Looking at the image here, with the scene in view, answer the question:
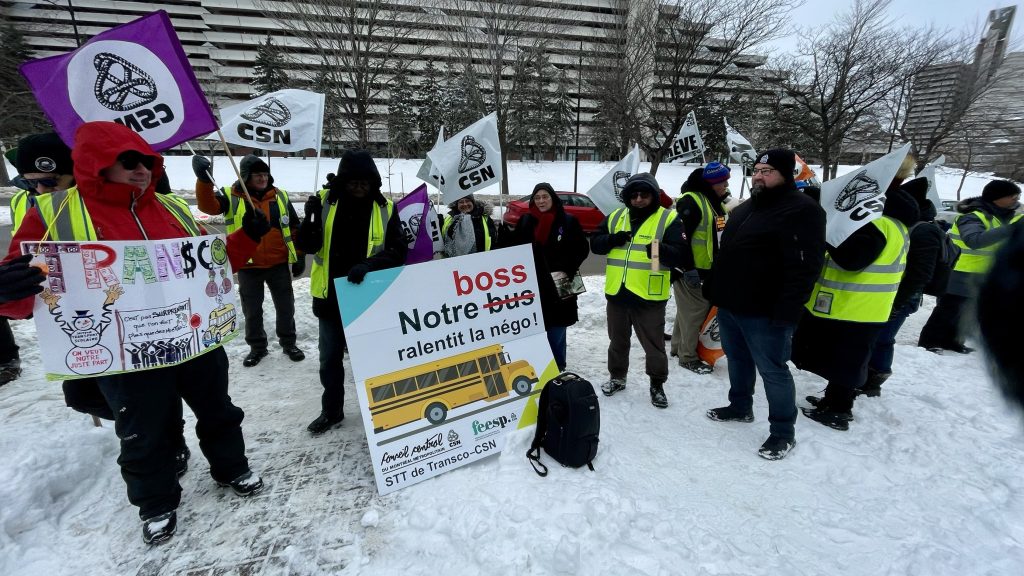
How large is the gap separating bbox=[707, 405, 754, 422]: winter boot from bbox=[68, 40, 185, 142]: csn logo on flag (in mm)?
4534

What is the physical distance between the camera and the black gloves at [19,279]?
1831 mm

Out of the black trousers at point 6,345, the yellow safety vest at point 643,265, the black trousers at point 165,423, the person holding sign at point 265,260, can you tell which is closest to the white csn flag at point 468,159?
the yellow safety vest at point 643,265

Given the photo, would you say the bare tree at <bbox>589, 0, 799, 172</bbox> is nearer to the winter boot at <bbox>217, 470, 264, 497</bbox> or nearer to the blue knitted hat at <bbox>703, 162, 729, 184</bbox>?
the blue knitted hat at <bbox>703, 162, 729, 184</bbox>

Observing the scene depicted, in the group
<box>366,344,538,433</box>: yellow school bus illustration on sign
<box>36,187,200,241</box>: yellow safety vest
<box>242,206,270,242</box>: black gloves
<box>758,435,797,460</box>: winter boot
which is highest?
<box>36,187,200,241</box>: yellow safety vest

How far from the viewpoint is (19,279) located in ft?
6.12

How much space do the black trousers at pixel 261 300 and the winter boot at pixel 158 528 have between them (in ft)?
8.58

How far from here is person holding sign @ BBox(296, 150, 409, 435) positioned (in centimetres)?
323

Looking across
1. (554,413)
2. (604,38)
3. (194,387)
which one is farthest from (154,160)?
(604,38)

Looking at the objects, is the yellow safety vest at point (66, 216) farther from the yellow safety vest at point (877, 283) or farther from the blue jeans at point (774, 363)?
the yellow safety vest at point (877, 283)

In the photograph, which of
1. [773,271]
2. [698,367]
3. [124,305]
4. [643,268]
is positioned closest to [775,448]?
[773,271]

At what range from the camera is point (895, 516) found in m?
2.56

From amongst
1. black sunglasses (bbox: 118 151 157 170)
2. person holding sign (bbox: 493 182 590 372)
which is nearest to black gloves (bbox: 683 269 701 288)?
person holding sign (bbox: 493 182 590 372)

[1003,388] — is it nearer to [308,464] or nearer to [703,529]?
[703,529]

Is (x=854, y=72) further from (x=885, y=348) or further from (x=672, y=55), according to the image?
(x=885, y=348)
